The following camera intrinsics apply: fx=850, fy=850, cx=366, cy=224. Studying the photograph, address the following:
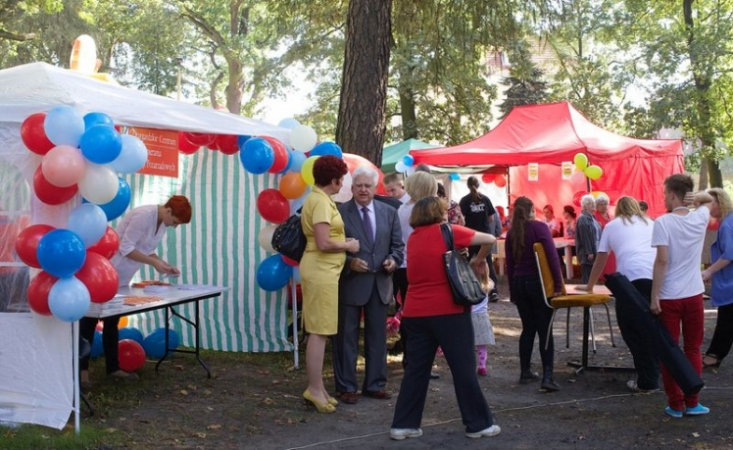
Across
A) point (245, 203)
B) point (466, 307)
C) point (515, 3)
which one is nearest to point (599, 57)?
point (515, 3)

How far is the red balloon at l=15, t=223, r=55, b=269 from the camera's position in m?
5.20

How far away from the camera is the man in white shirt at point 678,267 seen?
562 centimetres

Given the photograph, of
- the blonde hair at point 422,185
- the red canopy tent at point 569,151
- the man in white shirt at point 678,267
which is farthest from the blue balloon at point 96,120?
the red canopy tent at point 569,151

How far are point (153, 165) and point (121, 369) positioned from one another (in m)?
1.76

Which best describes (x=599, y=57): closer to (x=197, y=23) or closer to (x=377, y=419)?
(x=197, y=23)

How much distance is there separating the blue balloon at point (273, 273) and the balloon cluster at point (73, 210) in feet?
7.91

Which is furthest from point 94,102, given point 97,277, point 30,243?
point 97,277

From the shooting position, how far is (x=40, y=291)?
5250mm

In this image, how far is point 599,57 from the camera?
35312mm

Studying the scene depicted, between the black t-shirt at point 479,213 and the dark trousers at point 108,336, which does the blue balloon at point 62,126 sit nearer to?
the dark trousers at point 108,336

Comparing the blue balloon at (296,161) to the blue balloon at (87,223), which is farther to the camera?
the blue balloon at (296,161)

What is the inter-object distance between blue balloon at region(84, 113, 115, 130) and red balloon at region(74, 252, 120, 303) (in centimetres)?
82

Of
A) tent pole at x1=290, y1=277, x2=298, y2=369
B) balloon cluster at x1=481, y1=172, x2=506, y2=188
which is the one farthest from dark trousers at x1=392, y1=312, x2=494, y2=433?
balloon cluster at x1=481, y1=172, x2=506, y2=188

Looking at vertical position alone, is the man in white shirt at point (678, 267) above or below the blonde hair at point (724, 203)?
below
